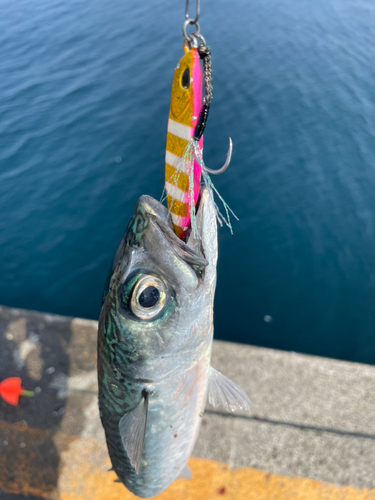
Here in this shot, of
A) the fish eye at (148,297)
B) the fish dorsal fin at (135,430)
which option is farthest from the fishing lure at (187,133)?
the fish dorsal fin at (135,430)

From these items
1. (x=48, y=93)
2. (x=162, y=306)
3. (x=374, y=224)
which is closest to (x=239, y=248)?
(x=374, y=224)

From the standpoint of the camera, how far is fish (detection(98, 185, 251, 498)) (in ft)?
4.94

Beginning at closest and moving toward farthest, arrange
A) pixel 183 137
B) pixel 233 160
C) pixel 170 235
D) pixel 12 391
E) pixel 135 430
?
pixel 170 235
pixel 183 137
pixel 135 430
pixel 12 391
pixel 233 160

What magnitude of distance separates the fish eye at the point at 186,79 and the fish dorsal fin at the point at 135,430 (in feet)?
5.17

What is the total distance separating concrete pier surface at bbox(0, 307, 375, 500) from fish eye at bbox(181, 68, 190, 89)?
3052 mm

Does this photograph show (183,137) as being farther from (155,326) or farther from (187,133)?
(155,326)

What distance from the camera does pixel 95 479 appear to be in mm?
3133

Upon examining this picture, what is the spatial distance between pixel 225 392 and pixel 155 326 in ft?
2.85

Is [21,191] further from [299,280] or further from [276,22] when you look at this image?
[276,22]

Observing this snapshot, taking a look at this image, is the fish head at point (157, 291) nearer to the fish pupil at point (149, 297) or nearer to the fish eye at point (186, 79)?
the fish pupil at point (149, 297)

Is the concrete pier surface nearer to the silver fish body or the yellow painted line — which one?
the yellow painted line

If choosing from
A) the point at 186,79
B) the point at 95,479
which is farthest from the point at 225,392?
the point at 95,479

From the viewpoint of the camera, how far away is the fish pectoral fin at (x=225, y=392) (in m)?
2.09

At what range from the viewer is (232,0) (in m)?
15.6
